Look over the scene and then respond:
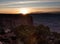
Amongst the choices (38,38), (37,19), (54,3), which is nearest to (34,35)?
(38,38)

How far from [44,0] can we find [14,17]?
384 mm

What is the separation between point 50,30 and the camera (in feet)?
4.87

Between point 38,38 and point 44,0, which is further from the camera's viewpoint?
point 38,38

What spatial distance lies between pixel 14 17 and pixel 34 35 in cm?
27

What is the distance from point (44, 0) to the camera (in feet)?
4.17

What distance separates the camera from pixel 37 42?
4.88 feet

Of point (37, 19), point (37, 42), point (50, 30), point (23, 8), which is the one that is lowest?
point (37, 42)

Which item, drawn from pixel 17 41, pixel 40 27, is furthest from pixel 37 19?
pixel 17 41

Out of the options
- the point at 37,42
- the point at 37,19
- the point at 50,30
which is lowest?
the point at 37,42

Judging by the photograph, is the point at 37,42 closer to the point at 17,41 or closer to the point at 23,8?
the point at 17,41

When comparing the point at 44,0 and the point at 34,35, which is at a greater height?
the point at 44,0

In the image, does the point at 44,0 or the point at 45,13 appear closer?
the point at 44,0

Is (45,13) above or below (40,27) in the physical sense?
above

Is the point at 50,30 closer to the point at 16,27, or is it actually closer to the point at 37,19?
the point at 37,19
